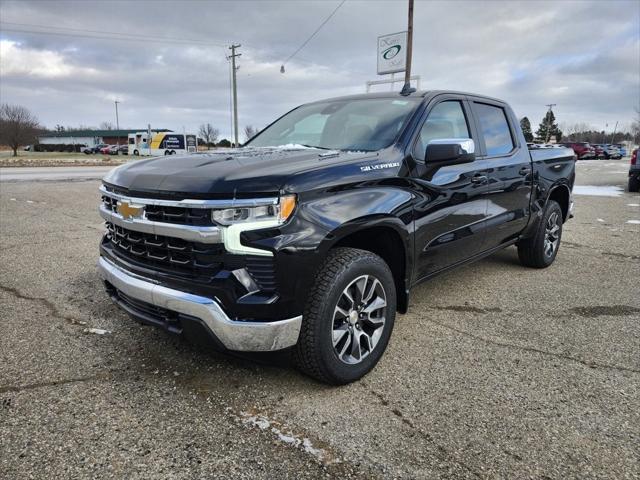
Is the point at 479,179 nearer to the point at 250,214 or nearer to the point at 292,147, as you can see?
the point at 292,147

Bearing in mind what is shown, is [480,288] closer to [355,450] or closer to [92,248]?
[355,450]

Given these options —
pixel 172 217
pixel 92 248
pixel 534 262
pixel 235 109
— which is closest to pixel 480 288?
pixel 534 262

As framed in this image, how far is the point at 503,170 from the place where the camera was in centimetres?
423

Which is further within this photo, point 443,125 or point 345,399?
point 443,125

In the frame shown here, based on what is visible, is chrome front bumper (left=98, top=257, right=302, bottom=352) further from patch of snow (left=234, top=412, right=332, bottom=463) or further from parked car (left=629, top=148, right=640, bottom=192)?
parked car (left=629, top=148, right=640, bottom=192)

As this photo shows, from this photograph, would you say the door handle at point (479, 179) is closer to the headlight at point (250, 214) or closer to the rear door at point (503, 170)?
the rear door at point (503, 170)

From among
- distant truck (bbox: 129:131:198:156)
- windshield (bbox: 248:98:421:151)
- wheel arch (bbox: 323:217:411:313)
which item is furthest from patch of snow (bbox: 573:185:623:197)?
distant truck (bbox: 129:131:198:156)

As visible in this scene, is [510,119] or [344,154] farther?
[510,119]

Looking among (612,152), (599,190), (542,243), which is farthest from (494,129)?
(612,152)

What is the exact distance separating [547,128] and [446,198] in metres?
92.5

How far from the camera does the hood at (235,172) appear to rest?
2.38 m

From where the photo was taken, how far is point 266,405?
2.62 metres

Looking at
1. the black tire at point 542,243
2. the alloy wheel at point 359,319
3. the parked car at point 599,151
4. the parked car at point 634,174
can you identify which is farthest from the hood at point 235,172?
the parked car at point 599,151

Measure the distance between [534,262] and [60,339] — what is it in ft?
15.5
